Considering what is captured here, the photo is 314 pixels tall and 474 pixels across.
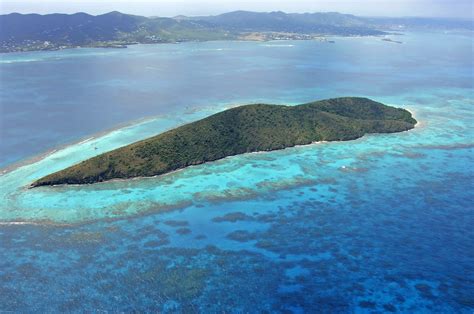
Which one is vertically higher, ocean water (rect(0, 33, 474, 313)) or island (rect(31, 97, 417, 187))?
island (rect(31, 97, 417, 187))

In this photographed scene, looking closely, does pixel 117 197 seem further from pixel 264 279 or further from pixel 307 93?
pixel 307 93

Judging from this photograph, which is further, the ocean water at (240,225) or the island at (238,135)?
the island at (238,135)

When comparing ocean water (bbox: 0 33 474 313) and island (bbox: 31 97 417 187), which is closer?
ocean water (bbox: 0 33 474 313)

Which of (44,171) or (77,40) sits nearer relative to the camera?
(44,171)

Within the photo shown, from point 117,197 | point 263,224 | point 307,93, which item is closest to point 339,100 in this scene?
point 307,93
